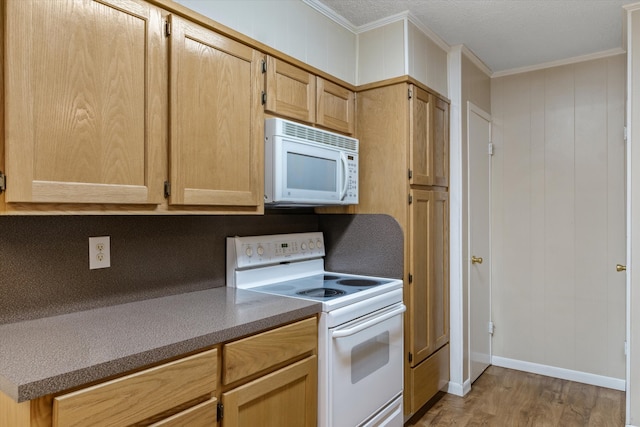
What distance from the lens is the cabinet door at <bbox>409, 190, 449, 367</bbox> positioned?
2.40 meters

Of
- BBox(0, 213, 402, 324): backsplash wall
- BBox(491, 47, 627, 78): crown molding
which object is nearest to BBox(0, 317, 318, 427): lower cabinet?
BBox(0, 213, 402, 324): backsplash wall

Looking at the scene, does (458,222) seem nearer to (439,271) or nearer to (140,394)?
(439,271)

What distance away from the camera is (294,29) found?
6.99ft

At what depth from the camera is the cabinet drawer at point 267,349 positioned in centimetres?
137

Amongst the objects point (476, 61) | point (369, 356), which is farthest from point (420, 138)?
point (369, 356)

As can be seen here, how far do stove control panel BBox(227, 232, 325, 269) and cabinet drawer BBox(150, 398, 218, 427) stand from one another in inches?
32.6

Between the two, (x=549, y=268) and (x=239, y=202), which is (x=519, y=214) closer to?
(x=549, y=268)

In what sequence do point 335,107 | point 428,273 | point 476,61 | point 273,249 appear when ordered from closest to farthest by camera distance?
point 273,249
point 335,107
point 428,273
point 476,61

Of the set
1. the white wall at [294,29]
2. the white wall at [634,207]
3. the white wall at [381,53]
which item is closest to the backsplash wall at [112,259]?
the white wall at [294,29]

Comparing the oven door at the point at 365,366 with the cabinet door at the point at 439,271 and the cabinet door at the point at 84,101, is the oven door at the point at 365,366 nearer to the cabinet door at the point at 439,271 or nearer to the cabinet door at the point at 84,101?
the cabinet door at the point at 439,271

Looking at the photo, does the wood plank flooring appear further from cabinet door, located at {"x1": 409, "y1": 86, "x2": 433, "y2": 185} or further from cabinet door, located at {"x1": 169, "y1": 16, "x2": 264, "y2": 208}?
cabinet door, located at {"x1": 169, "y1": 16, "x2": 264, "y2": 208}

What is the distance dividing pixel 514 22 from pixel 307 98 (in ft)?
4.53

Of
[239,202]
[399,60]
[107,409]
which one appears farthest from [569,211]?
[107,409]

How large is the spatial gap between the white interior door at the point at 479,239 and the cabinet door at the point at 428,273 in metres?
0.33
